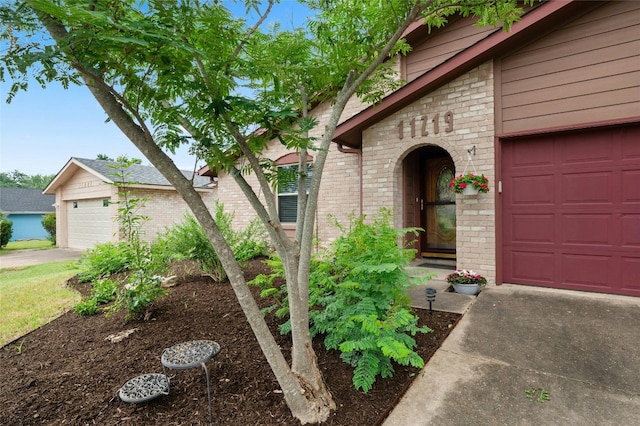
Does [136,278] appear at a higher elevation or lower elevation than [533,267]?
higher

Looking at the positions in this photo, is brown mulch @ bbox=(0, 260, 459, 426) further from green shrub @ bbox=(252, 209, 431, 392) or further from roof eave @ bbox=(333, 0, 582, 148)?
roof eave @ bbox=(333, 0, 582, 148)

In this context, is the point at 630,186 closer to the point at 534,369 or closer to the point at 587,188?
the point at 587,188

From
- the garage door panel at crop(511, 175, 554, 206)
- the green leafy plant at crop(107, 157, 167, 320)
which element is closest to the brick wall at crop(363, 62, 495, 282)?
the garage door panel at crop(511, 175, 554, 206)

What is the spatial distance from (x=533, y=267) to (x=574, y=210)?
975 mm

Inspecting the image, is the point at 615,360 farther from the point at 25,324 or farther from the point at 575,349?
the point at 25,324

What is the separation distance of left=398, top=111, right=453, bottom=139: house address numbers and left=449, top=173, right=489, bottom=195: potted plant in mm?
905

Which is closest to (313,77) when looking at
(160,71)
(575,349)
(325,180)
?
(160,71)

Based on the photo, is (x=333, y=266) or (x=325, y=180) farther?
(x=325, y=180)

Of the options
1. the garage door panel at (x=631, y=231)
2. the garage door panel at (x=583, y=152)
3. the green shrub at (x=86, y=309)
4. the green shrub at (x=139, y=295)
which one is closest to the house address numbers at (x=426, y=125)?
the garage door panel at (x=583, y=152)

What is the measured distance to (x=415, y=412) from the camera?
7.05 feet

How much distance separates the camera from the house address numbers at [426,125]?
16.8ft

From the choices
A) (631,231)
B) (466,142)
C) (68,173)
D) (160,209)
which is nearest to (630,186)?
(631,231)

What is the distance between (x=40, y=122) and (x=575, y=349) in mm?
16012

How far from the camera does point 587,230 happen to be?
4.29 meters
